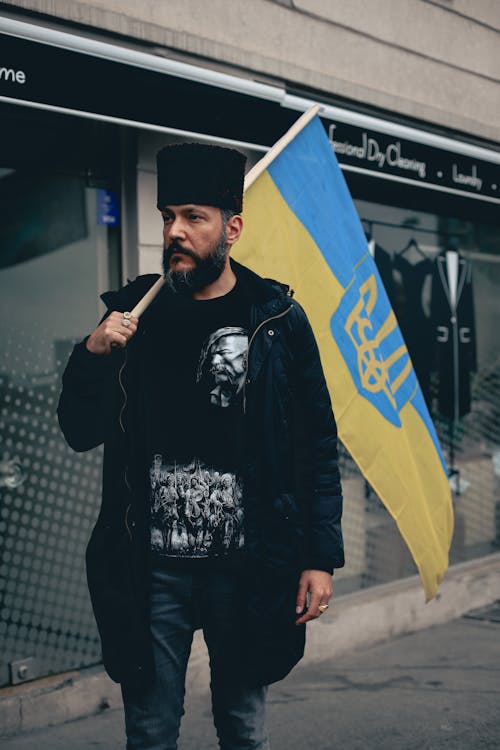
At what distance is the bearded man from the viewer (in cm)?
266

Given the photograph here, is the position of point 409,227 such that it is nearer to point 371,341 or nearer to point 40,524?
point 371,341

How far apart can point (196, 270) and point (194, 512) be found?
671mm

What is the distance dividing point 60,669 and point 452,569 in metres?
3.27

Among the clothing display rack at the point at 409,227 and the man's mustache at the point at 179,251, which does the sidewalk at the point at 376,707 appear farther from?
the clothing display rack at the point at 409,227

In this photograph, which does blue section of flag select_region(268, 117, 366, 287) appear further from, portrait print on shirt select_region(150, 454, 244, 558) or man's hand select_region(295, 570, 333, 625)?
man's hand select_region(295, 570, 333, 625)

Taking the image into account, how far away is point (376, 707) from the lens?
4.80 meters

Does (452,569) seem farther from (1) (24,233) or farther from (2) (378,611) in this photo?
(1) (24,233)

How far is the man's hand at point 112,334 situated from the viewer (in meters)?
2.56

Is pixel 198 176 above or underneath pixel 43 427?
above

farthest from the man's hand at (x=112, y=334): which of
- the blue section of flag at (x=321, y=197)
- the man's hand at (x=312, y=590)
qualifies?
the blue section of flag at (x=321, y=197)

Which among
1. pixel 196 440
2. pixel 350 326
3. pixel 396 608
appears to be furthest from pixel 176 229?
pixel 396 608

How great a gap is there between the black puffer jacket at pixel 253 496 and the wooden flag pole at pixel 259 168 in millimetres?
65

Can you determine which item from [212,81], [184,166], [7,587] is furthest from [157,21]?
[7,587]

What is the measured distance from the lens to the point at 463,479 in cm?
709
